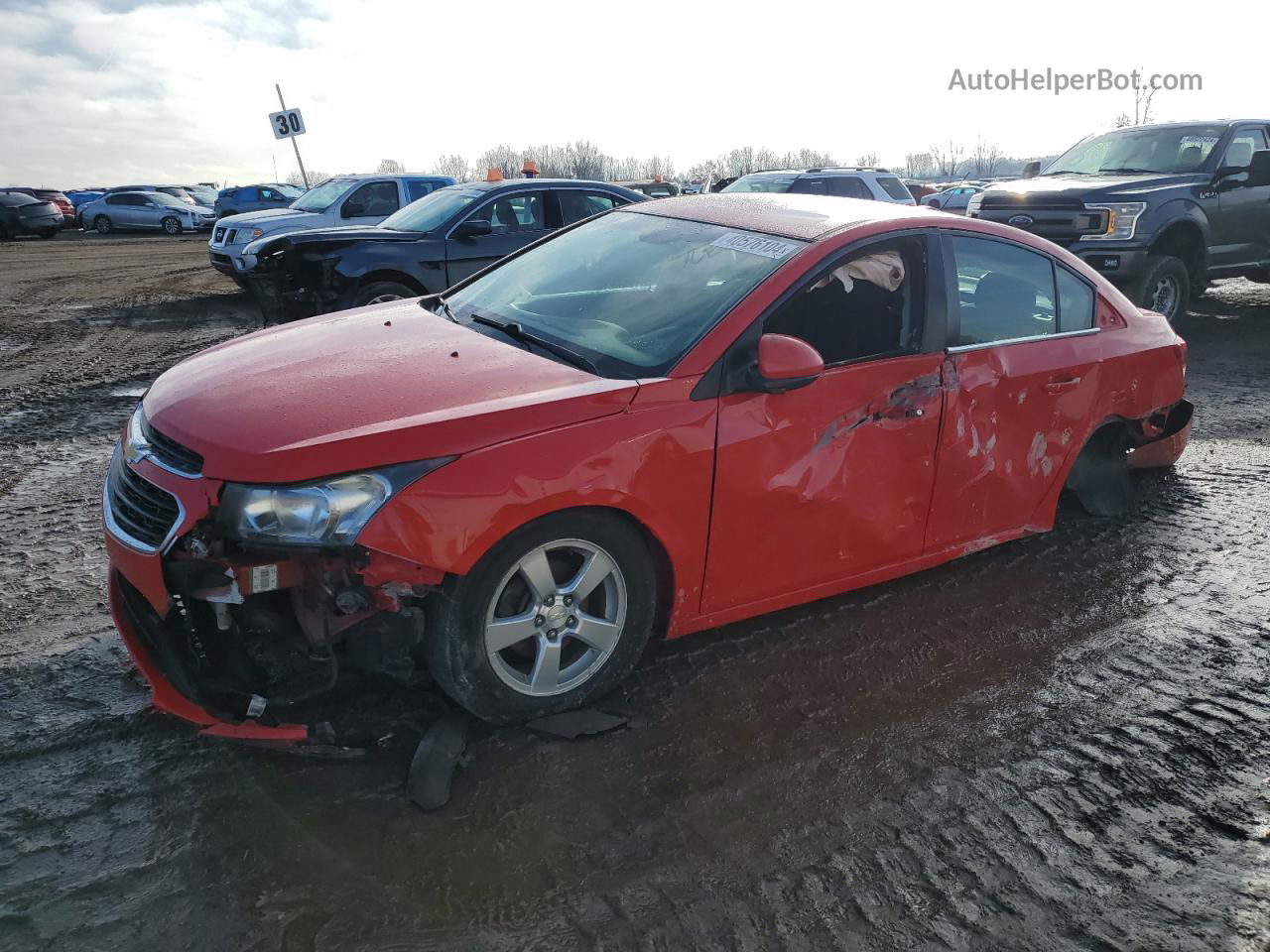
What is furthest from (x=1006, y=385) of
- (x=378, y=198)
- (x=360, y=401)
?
(x=378, y=198)

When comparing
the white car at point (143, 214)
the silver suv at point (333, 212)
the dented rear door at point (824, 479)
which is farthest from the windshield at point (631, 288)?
the white car at point (143, 214)

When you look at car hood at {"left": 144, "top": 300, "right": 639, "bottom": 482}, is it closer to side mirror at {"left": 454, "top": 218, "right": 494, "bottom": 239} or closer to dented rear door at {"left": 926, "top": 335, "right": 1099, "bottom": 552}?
dented rear door at {"left": 926, "top": 335, "right": 1099, "bottom": 552}

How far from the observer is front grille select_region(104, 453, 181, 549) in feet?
9.38

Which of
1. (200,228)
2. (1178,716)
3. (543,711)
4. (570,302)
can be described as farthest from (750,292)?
(200,228)

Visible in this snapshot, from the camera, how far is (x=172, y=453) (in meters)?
2.99

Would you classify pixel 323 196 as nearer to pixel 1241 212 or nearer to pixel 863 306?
pixel 1241 212

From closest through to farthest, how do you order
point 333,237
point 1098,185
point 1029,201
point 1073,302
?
point 1073,302 → point 333,237 → point 1098,185 → point 1029,201

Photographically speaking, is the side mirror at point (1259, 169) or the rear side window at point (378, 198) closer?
the side mirror at point (1259, 169)

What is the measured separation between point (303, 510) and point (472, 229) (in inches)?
276

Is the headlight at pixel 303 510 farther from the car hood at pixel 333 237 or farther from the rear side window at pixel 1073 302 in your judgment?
the car hood at pixel 333 237

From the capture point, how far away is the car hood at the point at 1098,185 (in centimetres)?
955

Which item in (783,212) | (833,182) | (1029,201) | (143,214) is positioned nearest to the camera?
(783,212)

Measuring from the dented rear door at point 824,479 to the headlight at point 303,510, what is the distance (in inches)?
48.0

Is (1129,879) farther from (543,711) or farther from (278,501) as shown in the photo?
(278,501)
